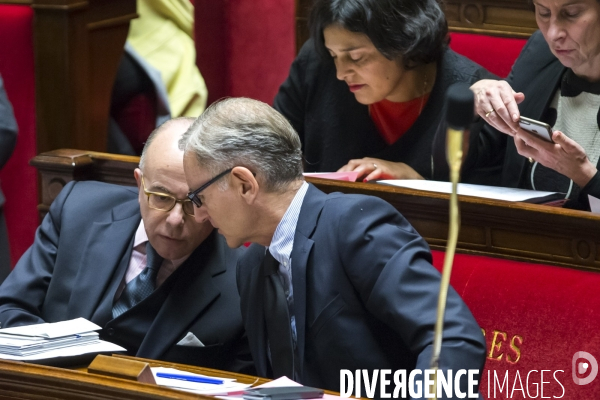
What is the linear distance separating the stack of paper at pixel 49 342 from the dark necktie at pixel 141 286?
0.33 metres

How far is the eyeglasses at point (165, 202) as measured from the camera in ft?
6.87

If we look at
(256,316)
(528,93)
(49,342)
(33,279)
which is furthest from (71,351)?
(528,93)

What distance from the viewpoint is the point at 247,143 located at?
1767 mm

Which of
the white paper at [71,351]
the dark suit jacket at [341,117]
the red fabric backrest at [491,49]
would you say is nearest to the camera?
the white paper at [71,351]

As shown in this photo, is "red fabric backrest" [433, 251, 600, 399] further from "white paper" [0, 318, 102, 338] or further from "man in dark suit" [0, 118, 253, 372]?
"white paper" [0, 318, 102, 338]

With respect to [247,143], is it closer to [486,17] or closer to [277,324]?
[277,324]

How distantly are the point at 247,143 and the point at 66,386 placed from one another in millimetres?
566

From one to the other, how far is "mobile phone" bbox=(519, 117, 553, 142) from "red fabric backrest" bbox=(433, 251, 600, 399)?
0.32 meters

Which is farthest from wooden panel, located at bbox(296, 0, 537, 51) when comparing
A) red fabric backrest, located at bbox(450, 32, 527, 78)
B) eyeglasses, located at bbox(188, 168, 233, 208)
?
eyeglasses, located at bbox(188, 168, 233, 208)

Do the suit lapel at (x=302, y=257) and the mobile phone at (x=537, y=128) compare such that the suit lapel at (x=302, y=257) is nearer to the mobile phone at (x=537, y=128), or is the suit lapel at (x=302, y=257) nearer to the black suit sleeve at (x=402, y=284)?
the black suit sleeve at (x=402, y=284)

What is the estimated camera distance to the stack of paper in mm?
1688

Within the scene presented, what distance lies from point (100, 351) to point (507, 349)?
87cm

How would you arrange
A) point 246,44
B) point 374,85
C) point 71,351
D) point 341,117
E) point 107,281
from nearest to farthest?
point 71,351 < point 107,281 < point 374,85 < point 341,117 < point 246,44

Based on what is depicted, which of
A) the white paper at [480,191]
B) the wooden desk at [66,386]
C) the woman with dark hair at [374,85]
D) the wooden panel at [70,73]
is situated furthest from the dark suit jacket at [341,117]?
the wooden desk at [66,386]
